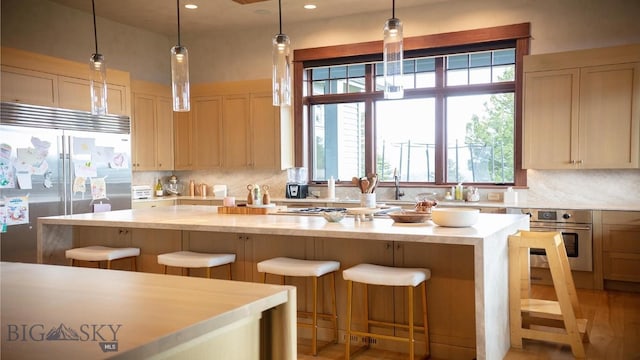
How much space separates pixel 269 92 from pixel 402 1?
2068 mm

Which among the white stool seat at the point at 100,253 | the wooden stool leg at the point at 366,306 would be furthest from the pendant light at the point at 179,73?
the wooden stool leg at the point at 366,306

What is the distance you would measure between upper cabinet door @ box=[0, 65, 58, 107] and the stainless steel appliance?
519cm

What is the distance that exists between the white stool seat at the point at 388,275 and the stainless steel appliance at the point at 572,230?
2616mm

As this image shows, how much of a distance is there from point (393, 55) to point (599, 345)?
2.47 metres

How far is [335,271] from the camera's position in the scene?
3.80m

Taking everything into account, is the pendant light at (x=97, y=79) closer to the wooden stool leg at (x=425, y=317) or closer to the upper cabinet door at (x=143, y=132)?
the wooden stool leg at (x=425, y=317)

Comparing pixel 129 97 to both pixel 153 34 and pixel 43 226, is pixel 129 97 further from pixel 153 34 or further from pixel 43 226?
pixel 43 226

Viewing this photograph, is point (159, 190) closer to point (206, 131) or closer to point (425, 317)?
point (206, 131)

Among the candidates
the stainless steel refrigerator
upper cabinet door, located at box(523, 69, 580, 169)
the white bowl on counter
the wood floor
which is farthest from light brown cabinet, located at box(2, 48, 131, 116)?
upper cabinet door, located at box(523, 69, 580, 169)

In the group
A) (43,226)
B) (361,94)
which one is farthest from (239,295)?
(361,94)

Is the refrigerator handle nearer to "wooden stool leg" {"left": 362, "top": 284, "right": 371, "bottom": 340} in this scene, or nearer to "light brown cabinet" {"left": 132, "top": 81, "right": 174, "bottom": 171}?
"light brown cabinet" {"left": 132, "top": 81, "right": 174, "bottom": 171}

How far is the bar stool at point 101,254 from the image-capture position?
13.8ft

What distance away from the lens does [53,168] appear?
557 centimetres

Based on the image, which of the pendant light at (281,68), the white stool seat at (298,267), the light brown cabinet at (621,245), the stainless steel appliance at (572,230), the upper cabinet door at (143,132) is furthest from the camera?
the upper cabinet door at (143,132)
